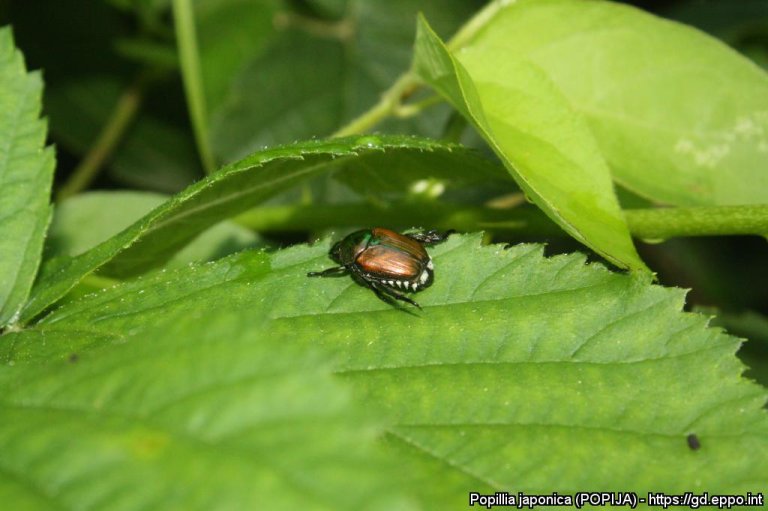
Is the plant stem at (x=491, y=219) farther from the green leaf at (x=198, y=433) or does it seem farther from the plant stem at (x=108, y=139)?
the plant stem at (x=108, y=139)

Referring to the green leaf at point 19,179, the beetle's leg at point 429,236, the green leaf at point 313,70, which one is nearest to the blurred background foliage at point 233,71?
the green leaf at point 313,70

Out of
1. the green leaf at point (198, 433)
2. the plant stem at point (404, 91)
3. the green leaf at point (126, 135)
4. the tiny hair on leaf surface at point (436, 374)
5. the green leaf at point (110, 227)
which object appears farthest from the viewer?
the green leaf at point (126, 135)

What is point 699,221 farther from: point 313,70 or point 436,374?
point 313,70

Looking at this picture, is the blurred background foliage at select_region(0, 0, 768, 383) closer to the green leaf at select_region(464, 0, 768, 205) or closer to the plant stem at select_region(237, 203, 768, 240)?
the plant stem at select_region(237, 203, 768, 240)

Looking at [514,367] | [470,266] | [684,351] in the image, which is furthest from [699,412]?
[470,266]

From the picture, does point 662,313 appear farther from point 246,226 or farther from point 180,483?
point 246,226

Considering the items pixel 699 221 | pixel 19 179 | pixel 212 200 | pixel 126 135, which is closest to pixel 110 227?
pixel 19 179

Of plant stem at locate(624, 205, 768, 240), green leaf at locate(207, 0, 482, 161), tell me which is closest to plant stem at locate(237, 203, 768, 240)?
plant stem at locate(624, 205, 768, 240)

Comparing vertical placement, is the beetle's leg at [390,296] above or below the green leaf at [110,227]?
above
